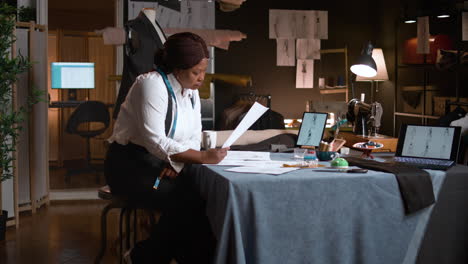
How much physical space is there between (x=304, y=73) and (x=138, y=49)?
3.38 meters

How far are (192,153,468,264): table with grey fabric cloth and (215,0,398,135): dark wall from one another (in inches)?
169

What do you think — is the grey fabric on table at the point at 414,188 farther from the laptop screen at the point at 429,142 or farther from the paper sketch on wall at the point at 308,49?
the paper sketch on wall at the point at 308,49

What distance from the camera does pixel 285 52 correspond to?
22.2ft

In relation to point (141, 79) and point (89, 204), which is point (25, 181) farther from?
point (141, 79)

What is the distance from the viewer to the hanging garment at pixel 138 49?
12.5 feet

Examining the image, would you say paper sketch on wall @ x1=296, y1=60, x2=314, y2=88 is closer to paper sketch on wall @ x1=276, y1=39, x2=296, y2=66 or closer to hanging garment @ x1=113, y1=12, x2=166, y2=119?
paper sketch on wall @ x1=276, y1=39, x2=296, y2=66

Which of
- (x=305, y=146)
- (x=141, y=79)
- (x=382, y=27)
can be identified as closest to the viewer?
(x=141, y=79)

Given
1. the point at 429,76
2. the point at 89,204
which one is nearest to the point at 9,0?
the point at 89,204

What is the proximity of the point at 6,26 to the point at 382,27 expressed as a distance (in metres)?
4.32

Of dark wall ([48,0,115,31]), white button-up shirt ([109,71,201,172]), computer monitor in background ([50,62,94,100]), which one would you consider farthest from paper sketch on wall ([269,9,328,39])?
white button-up shirt ([109,71,201,172])

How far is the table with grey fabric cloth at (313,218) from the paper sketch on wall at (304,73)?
4.46 meters

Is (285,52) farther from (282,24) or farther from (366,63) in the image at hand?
(366,63)

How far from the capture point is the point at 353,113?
426 cm

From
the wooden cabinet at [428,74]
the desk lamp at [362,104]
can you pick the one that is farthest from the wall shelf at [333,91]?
the desk lamp at [362,104]
